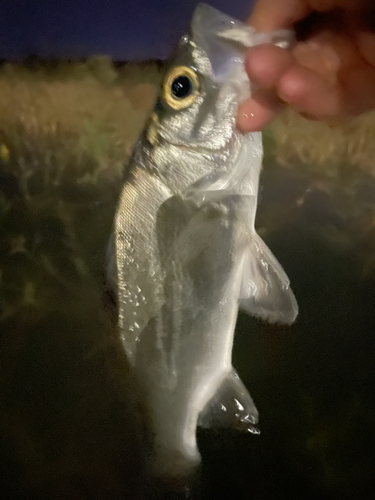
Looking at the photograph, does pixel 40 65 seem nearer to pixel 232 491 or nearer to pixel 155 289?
pixel 155 289

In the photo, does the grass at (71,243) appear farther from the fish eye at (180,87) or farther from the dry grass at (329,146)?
the fish eye at (180,87)

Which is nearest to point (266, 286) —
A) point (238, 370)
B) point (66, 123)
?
point (238, 370)

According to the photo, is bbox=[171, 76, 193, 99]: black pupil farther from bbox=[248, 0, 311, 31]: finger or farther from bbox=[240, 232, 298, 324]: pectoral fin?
bbox=[240, 232, 298, 324]: pectoral fin

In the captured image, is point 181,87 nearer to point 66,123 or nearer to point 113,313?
point 113,313

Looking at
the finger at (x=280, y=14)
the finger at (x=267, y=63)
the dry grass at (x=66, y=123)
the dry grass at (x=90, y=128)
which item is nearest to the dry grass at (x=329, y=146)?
the dry grass at (x=90, y=128)

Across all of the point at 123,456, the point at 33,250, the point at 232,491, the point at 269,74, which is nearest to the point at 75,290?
the point at 33,250

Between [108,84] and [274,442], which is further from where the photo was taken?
[108,84]
